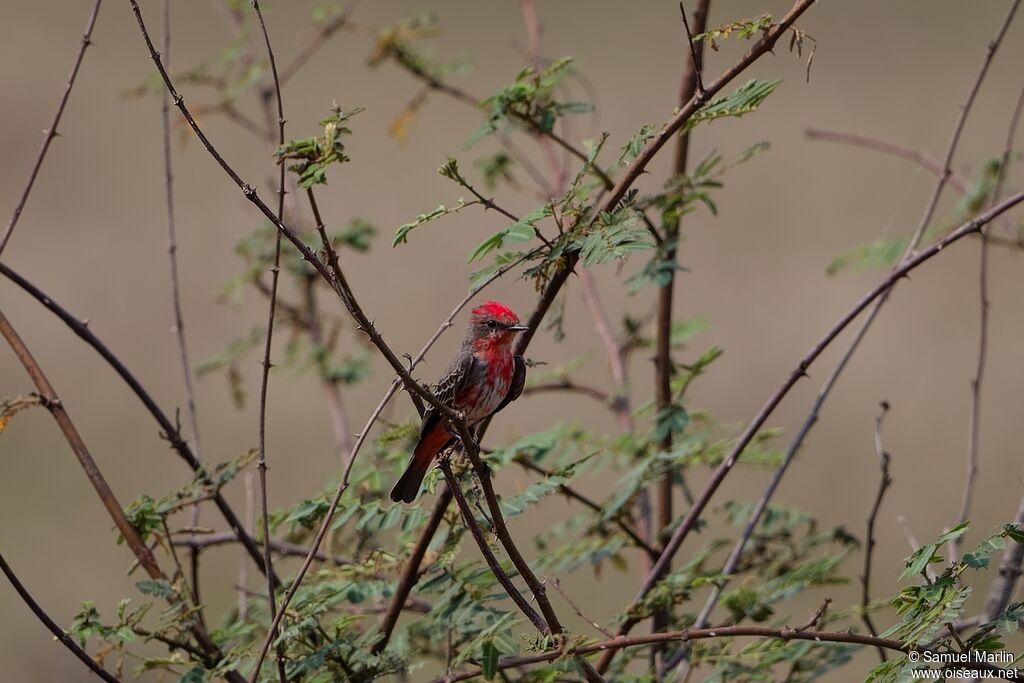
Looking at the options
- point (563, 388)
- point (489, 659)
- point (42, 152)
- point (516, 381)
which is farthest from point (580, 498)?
point (42, 152)

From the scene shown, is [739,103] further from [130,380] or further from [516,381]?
[130,380]

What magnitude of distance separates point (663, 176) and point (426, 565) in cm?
623

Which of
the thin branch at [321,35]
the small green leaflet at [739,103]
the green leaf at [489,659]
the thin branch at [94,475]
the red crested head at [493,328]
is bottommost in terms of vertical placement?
the green leaf at [489,659]

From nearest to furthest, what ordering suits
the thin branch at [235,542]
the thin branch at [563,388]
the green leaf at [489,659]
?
the green leaf at [489,659] → the thin branch at [235,542] → the thin branch at [563,388]

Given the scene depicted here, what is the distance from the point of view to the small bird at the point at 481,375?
11.5 ft

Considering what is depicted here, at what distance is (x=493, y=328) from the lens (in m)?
3.88

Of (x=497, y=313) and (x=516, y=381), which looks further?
(x=497, y=313)

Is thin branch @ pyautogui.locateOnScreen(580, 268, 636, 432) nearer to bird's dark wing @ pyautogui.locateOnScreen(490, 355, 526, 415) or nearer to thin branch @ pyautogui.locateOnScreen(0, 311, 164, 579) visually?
bird's dark wing @ pyautogui.locateOnScreen(490, 355, 526, 415)

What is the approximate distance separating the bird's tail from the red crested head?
1.67ft

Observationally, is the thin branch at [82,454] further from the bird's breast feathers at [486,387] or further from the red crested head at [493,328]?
the red crested head at [493,328]

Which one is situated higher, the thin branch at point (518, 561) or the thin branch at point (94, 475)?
the thin branch at point (94, 475)

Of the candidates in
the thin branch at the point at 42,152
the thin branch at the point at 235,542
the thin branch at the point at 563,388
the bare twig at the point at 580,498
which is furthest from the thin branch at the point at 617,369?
the thin branch at the point at 42,152

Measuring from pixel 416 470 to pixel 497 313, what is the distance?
77 cm

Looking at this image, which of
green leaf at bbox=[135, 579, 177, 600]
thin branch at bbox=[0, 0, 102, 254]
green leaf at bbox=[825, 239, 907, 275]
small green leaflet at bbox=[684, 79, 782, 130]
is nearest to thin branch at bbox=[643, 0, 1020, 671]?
green leaf at bbox=[825, 239, 907, 275]
